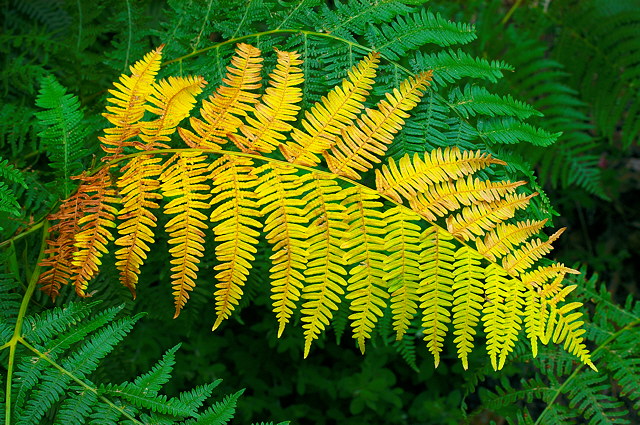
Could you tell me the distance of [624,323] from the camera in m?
1.97

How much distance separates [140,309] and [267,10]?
109cm

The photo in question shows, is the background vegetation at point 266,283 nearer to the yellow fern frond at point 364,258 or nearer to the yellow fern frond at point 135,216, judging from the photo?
the yellow fern frond at point 135,216

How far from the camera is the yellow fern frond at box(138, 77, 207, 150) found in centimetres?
134

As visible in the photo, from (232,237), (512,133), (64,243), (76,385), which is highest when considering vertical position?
(512,133)

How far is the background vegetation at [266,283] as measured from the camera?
1.66m

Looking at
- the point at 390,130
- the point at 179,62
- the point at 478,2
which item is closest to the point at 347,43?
the point at 390,130

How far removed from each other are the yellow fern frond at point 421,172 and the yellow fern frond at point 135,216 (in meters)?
0.53

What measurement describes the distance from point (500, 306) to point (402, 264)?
0.23 m

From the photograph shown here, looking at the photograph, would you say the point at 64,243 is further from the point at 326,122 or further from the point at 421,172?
the point at 421,172

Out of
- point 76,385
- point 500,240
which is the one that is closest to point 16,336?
point 76,385

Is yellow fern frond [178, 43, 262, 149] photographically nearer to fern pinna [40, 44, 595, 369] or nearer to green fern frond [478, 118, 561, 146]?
fern pinna [40, 44, 595, 369]

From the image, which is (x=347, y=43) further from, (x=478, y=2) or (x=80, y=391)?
(x=478, y=2)

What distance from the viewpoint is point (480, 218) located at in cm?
126

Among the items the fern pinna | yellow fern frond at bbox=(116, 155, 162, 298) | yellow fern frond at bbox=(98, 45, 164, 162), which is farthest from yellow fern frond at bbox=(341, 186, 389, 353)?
yellow fern frond at bbox=(98, 45, 164, 162)
